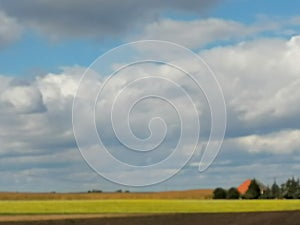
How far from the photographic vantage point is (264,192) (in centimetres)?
10688

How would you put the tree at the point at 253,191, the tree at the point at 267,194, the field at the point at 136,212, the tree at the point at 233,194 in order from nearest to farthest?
1. the field at the point at 136,212
2. the tree at the point at 233,194
3. the tree at the point at 253,191
4. the tree at the point at 267,194

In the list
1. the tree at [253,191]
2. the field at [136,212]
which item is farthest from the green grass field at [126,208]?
the tree at [253,191]

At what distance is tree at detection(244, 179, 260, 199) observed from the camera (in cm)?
10250

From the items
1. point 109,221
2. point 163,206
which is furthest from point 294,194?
point 109,221

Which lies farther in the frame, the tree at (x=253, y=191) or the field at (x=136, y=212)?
the tree at (x=253, y=191)

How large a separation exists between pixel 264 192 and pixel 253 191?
3636 millimetres

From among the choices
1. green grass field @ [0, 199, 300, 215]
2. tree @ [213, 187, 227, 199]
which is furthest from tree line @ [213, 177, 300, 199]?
green grass field @ [0, 199, 300, 215]

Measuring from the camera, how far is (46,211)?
55125 mm

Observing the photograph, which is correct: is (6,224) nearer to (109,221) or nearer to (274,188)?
(109,221)

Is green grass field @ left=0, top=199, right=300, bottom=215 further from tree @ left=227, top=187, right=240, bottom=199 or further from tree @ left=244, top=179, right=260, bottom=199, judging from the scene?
tree @ left=244, top=179, right=260, bottom=199

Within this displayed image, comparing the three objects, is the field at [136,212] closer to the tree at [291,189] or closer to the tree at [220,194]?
the tree at [220,194]

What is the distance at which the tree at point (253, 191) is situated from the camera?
102500 millimetres

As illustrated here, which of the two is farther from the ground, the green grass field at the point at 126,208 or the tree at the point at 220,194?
the tree at the point at 220,194

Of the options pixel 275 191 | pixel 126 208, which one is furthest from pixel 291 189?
pixel 126 208
